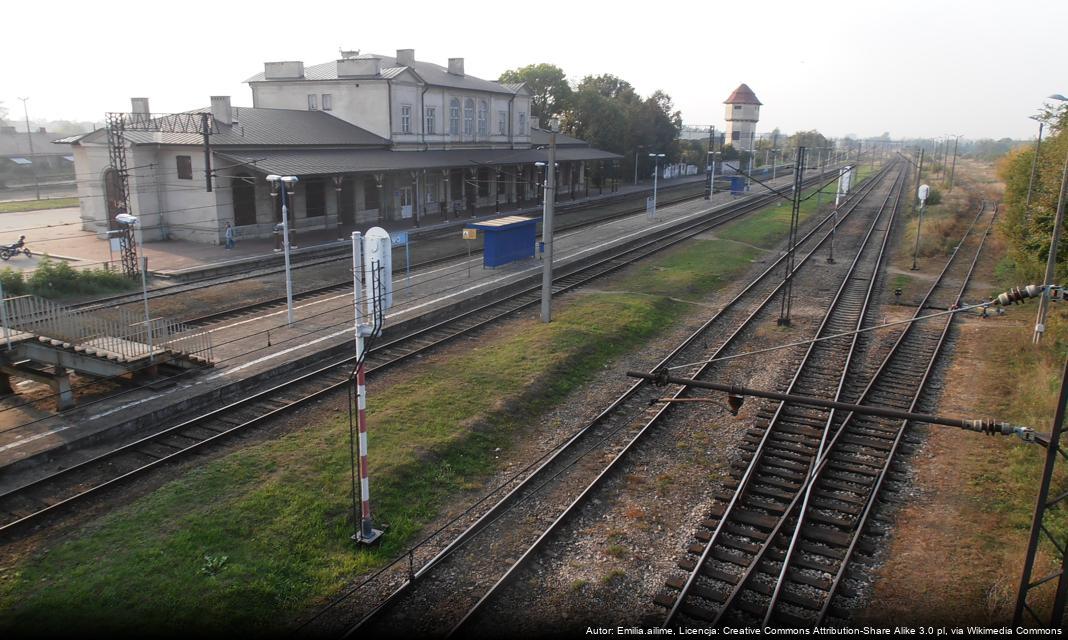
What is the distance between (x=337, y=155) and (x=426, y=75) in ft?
40.1

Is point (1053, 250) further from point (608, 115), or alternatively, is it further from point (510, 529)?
point (608, 115)

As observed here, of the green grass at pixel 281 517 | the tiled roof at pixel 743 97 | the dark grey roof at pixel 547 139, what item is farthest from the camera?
the tiled roof at pixel 743 97

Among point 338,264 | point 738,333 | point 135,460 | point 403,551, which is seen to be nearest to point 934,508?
point 403,551

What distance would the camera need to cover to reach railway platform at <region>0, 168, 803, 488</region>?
40.7 ft

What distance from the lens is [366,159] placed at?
3834cm

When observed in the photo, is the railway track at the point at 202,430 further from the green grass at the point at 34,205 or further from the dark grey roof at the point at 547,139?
the dark grey roof at the point at 547,139

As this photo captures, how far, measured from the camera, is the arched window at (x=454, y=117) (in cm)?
4803

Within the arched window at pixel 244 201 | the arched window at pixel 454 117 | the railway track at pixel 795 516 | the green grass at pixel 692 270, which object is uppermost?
the arched window at pixel 454 117

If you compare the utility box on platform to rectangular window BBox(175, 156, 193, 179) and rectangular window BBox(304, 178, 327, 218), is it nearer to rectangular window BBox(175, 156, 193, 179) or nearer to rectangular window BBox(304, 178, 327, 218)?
rectangular window BBox(304, 178, 327, 218)

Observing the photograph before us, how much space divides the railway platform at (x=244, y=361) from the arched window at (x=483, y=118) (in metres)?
22.8

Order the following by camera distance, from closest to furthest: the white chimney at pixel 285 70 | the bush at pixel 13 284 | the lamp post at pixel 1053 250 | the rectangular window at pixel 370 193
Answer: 1. the lamp post at pixel 1053 250
2. the bush at pixel 13 284
3. the rectangular window at pixel 370 193
4. the white chimney at pixel 285 70

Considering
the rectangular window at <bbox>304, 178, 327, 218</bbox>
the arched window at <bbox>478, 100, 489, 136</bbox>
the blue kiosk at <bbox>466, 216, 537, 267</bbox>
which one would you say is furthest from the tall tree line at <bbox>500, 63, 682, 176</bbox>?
the blue kiosk at <bbox>466, 216, 537, 267</bbox>

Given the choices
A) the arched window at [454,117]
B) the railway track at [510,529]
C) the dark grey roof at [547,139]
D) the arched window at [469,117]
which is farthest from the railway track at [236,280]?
the dark grey roof at [547,139]

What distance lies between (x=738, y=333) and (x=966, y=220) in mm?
33687
